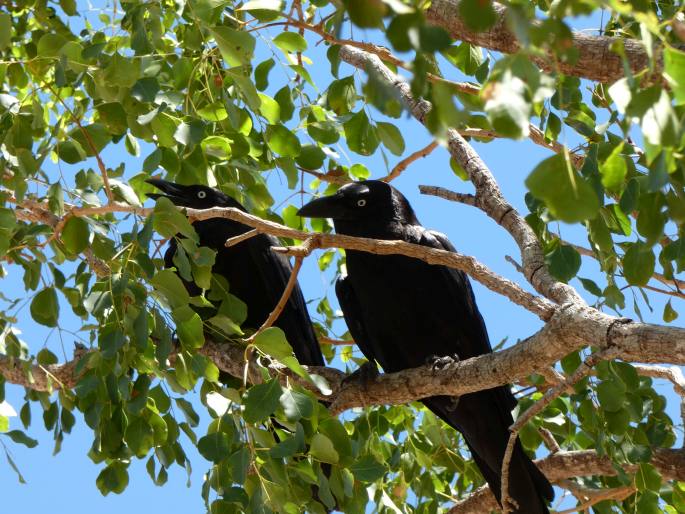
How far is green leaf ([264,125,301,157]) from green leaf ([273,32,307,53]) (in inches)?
13.5

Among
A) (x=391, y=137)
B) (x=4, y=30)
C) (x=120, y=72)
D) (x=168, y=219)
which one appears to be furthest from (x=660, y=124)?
(x=4, y=30)

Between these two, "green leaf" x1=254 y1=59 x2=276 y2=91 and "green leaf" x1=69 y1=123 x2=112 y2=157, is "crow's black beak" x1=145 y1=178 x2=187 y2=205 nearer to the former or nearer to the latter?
"green leaf" x1=254 y1=59 x2=276 y2=91

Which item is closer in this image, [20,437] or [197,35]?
[197,35]

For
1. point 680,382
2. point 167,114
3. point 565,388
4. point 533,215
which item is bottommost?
point 680,382

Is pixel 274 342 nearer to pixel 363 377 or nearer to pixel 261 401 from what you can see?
pixel 261 401

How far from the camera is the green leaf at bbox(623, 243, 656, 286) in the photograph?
2.73 m

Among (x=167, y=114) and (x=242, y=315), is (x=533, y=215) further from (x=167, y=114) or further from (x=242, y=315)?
(x=167, y=114)

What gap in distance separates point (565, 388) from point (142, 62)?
5.62 ft

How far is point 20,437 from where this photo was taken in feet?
11.8

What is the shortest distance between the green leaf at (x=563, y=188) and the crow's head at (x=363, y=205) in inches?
135

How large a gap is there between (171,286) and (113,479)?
3.50ft

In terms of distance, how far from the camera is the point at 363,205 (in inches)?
200

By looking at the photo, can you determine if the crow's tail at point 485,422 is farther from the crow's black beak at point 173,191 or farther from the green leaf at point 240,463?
the green leaf at point 240,463

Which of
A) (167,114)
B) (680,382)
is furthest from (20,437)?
(680,382)
